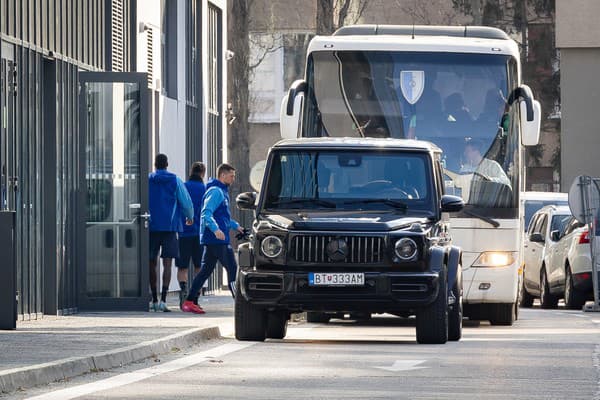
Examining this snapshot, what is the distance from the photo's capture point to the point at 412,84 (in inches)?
907

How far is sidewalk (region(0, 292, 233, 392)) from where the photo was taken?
13.9 m

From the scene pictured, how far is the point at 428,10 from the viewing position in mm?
66500

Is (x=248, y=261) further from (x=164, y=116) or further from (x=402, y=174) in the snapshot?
(x=164, y=116)

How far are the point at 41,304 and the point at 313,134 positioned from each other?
12.2 feet

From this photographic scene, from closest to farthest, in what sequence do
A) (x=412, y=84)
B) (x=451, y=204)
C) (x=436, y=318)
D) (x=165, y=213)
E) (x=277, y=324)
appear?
(x=436, y=318), (x=451, y=204), (x=277, y=324), (x=412, y=84), (x=165, y=213)

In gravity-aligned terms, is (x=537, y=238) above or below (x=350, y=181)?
below

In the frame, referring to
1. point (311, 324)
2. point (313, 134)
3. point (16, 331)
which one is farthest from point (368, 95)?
point (16, 331)

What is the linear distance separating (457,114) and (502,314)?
2.56 m

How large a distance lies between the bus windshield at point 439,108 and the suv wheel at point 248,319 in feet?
15.2

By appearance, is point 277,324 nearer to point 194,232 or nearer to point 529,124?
point 529,124

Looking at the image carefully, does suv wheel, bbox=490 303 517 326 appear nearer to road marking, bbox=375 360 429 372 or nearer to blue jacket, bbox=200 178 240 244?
blue jacket, bbox=200 178 240 244

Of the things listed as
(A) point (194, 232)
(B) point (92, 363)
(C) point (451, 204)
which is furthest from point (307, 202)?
(A) point (194, 232)

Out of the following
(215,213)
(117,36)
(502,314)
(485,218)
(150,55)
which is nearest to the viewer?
(485,218)

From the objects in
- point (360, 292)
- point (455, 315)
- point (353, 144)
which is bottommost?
point (455, 315)
